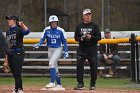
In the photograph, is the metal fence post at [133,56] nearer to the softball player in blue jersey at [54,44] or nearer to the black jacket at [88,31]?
the black jacket at [88,31]

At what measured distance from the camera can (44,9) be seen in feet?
69.8

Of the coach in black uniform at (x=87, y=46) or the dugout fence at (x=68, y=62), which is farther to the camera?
the dugout fence at (x=68, y=62)

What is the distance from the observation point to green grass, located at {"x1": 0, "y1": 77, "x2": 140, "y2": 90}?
13.8 meters

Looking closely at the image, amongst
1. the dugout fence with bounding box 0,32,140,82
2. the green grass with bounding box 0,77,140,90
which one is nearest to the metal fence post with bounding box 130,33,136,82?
the green grass with bounding box 0,77,140,90

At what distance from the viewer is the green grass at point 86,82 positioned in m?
13.8

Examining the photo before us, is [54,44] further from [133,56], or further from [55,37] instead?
[133,56]

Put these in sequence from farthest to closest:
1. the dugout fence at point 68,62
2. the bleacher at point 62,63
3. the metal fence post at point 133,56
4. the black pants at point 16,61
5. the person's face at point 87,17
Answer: the bleacher at point 62,63
the dugout fence at point 68,62
the metal fence post at point 133,56
the person's face at point 87,17
the black pants at point 16,61

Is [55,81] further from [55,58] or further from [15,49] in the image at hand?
[15,49]

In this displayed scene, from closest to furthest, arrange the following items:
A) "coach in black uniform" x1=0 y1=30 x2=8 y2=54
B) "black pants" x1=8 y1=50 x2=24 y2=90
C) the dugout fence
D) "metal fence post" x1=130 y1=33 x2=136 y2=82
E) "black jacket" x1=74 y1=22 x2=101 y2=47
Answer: "coach in black uniform" x1=0 y1=30 x2=8 y2=54 → "black pants" x1=8 y1=50 x2=24 y2=90 → "black jacket" x1=74 y1=22 x2=101 y2=47 → "metal fence post" x1=130 y1=33 x2=136 y2=82 → the dugout fence

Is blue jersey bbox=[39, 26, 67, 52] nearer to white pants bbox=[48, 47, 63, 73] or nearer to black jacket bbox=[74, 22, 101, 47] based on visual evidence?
white pants bbox=[48, 47, 63, 73]

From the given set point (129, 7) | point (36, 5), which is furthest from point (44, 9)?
point (129, 7)

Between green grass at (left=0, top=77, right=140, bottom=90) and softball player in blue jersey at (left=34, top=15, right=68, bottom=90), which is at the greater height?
softball player in blue jersey at (left=34, top=15, right=68, bottom=90)

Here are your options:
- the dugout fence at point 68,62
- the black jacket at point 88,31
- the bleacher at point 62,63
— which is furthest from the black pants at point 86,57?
the bleacher at point 62,63

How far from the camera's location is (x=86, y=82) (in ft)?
49.3
